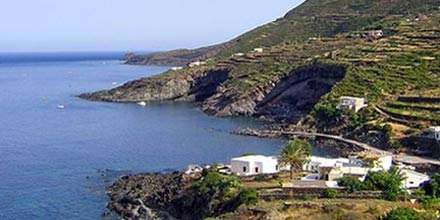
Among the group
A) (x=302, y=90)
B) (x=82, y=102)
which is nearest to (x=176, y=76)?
(x=82, y=102)

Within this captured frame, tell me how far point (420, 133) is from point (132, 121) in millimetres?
53407

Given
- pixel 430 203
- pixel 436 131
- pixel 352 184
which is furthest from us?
pixel 436 131

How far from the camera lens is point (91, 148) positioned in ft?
318

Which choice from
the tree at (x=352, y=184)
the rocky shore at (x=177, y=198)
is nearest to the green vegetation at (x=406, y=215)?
the tree at (x=352, y=184)

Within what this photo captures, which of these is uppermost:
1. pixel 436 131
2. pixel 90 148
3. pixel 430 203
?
pixel 430 203

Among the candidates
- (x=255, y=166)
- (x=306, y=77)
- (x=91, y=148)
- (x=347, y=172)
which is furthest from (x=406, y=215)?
(x=306, y=77)

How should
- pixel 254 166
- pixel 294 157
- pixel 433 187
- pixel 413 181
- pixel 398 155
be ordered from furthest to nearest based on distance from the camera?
pixel 398 155 → pixel 254 166 → pixel 294 157 → pixel 413 181 → pixel 433 187

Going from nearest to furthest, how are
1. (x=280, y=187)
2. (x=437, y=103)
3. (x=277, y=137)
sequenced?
(x=280, y=187), (x=437, y=103), (x=277, y=137)

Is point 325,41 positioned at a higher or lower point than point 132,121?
higher

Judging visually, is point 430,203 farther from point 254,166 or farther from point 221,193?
point 254,166

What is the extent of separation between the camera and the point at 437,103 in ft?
311

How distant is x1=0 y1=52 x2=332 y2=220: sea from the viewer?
69.7 meters

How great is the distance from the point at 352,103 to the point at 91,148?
3615 centimetres

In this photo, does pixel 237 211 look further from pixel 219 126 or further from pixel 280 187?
pixel 219 126
